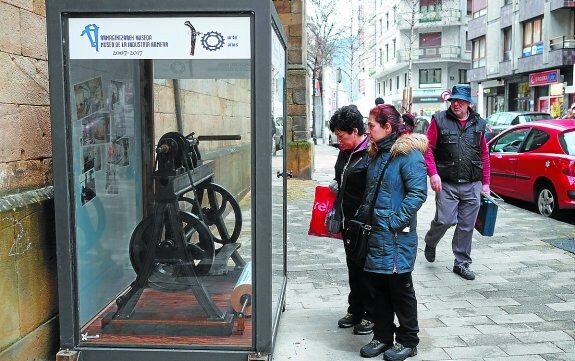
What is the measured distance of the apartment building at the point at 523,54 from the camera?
103 ft

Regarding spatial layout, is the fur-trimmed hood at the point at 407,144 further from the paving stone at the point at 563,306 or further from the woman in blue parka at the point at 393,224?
the paving stone at the point at 563,306

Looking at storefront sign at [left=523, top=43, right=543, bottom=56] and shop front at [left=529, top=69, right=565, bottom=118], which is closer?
shop front at [left=529, top=69, right=565, bottom=118]

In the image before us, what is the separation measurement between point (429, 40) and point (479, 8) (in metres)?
17.0

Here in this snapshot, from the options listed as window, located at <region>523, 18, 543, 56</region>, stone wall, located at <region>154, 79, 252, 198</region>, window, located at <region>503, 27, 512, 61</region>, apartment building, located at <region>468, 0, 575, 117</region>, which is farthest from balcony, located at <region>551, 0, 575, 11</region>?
stone wall, located at <region>154, 79, 252, 198</region>

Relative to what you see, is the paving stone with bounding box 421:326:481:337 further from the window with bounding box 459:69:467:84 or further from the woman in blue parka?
the window with bounding box 459:69:467:84

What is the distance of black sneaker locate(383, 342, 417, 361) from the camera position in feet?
12.5

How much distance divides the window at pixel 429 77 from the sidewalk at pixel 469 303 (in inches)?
2123

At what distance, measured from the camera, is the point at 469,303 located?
16.6ft

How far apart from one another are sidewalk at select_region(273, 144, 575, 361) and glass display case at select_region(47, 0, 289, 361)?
51cm

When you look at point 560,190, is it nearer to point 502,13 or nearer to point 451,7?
point 502,13

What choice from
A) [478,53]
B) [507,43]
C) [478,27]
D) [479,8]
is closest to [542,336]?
[507,43]

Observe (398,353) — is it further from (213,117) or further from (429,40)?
(429,40)

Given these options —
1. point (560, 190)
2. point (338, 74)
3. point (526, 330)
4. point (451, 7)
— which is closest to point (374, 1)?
point (451, 7)

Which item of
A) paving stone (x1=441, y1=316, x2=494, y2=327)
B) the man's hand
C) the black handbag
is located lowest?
paving stone (x1=441, y1=316, x2=494, y2=327)
